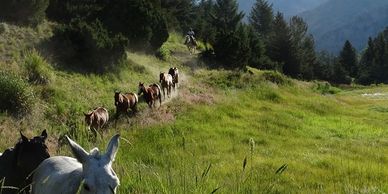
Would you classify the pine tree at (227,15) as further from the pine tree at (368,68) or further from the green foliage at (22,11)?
the green foliage at (22,11)

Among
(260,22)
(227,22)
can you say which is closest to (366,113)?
(227,22)

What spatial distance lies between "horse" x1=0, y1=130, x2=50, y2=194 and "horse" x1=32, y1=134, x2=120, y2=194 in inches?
11.6

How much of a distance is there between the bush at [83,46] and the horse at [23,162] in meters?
17.1

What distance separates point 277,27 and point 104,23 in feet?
167

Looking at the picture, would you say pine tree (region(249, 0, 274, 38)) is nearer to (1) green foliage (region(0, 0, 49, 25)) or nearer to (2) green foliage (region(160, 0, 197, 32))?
(2) green foliage (region(160, 0, 197, 32))

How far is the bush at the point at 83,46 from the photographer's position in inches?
973

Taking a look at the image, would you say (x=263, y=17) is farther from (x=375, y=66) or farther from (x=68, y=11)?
(x=68, y=11)

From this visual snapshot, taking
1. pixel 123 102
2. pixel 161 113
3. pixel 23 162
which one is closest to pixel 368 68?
pixel 161 113

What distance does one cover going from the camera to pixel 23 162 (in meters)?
7.33

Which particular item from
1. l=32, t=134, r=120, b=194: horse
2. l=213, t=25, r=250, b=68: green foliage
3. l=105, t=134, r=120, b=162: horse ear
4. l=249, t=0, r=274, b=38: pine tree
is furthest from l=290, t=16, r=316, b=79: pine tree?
l=105, t=134, r=120, b=162: horse ear

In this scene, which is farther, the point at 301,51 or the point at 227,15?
the point at 301,51

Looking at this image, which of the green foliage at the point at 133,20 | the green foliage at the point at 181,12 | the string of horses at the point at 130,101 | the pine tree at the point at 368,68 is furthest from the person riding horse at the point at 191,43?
the pine tree at the point at 368,68

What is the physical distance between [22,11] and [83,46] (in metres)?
3.18

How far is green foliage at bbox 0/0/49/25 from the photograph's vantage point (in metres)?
24.6
